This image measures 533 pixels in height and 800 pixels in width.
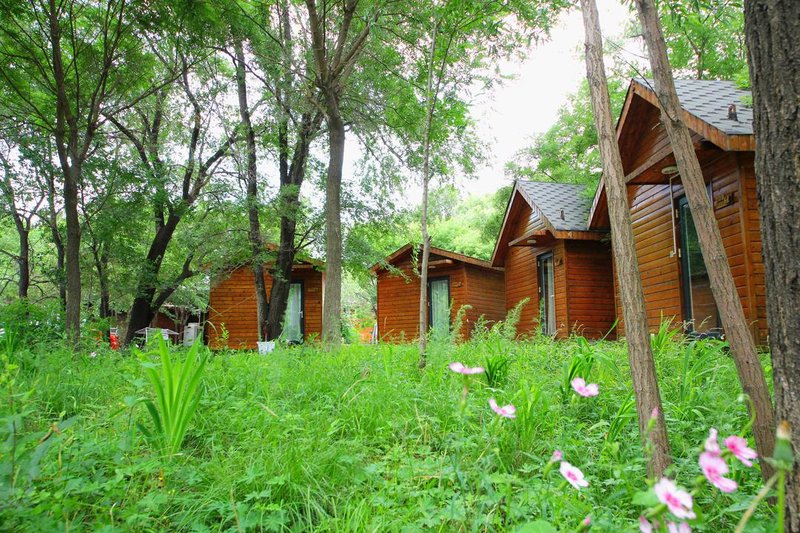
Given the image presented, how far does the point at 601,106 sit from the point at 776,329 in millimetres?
1333

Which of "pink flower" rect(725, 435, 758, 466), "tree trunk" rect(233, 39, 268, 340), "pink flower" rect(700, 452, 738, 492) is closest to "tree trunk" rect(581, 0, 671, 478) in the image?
"pink flower" rect(725, 435, 758, 466)

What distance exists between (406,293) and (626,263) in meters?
13.8

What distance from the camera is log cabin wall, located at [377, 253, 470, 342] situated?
15.1 meters

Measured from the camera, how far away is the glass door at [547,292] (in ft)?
38.4

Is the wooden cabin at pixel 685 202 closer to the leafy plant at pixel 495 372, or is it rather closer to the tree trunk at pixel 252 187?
the leafy plant at pixel 495 372

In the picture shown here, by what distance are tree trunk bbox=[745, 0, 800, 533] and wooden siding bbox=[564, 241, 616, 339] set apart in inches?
378

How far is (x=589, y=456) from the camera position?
8.17 ft

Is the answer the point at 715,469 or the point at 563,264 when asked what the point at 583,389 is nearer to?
the point at 715,469

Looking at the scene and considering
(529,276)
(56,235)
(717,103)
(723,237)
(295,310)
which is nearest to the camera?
(723,237)

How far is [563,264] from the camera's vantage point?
11.0 meters

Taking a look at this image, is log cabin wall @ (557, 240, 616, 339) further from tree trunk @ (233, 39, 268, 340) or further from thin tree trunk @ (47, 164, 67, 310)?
thin tree trunk @ (47, 164, 67, 310)

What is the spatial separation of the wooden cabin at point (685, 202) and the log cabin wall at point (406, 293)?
213 inches

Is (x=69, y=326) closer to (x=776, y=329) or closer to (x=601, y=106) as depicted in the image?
(x=601, y=106)

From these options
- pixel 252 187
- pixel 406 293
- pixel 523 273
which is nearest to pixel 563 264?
pixel 523 273
